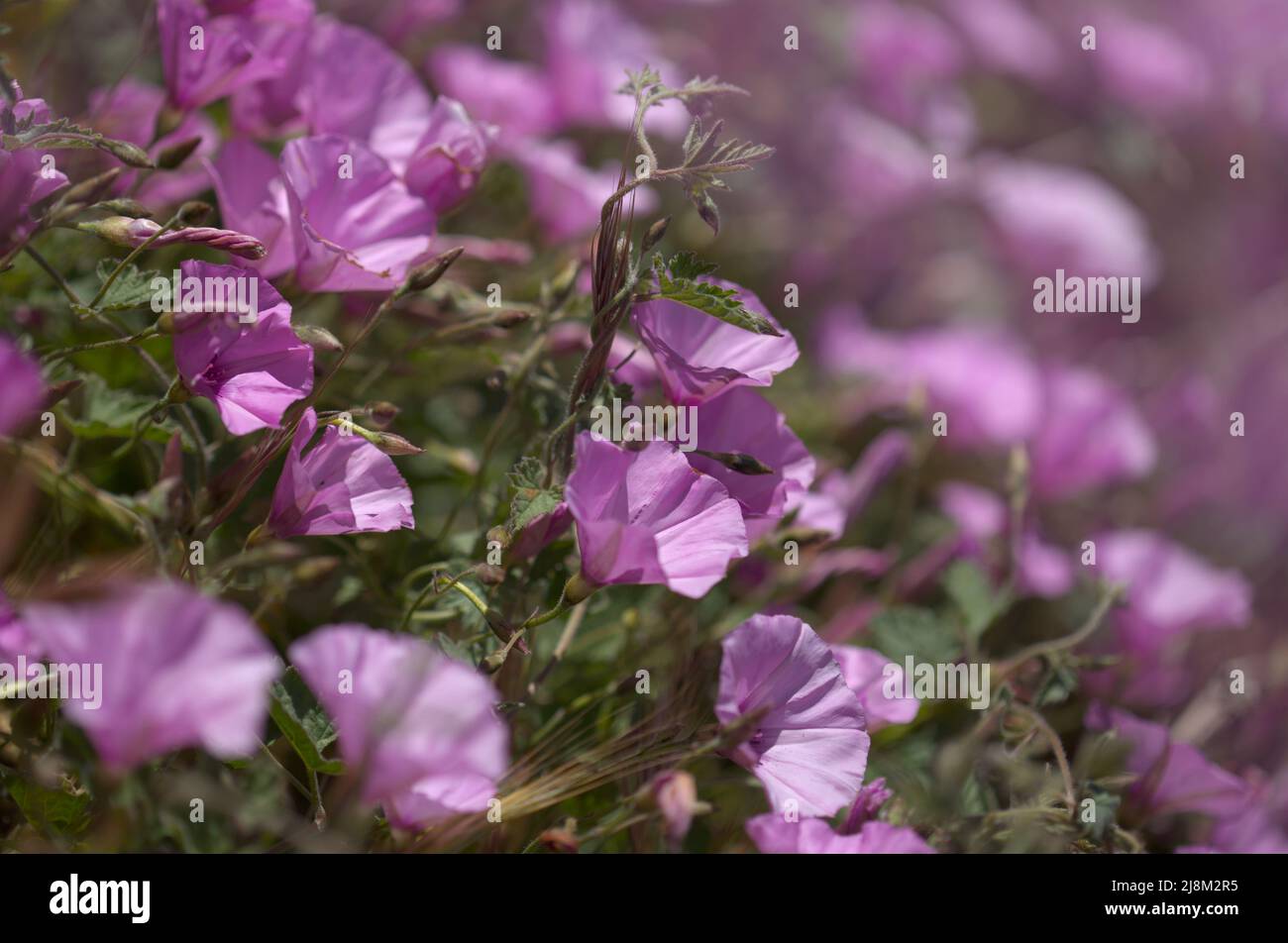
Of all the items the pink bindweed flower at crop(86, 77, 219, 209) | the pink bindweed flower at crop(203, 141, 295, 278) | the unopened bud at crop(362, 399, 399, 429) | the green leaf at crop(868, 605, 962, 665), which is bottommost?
the green leaf at crop(868, 605, 962, 665)

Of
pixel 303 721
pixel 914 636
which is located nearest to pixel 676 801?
pixel 303 721

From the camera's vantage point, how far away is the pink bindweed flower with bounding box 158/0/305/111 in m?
0.80

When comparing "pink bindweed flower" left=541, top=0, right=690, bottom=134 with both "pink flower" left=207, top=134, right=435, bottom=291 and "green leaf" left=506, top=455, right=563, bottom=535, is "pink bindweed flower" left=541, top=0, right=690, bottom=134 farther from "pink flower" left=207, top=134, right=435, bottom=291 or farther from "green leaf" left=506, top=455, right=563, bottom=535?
"green leaf" left=506, top=455, right=563, bottom=535

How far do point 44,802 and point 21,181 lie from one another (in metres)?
0.38

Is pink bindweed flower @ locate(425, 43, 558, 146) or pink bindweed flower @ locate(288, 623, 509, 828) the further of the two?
pink bindweed flower @ locate(425, 43, 558, 146)

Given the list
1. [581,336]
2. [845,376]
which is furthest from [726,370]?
[845,376]

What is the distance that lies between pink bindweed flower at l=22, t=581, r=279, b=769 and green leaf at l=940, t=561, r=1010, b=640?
66cm

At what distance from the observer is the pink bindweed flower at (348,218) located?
0.74 m

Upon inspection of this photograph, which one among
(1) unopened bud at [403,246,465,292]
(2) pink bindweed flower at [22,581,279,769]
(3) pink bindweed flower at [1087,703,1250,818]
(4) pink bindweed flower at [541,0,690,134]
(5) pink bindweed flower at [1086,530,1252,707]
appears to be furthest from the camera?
(4) pink bindweed flower at [541,0,690,134]

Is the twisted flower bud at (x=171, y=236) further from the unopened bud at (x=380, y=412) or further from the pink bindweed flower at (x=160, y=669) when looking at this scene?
the pink bindweed flower at (x=160, y=669)

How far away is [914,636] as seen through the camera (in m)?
1.01

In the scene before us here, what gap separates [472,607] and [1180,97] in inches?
72.6

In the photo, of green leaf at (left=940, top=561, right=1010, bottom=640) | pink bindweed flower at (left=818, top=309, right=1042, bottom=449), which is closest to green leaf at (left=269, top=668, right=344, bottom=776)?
green leaf at (left=940, top=561, right=1010, bottom=640)
